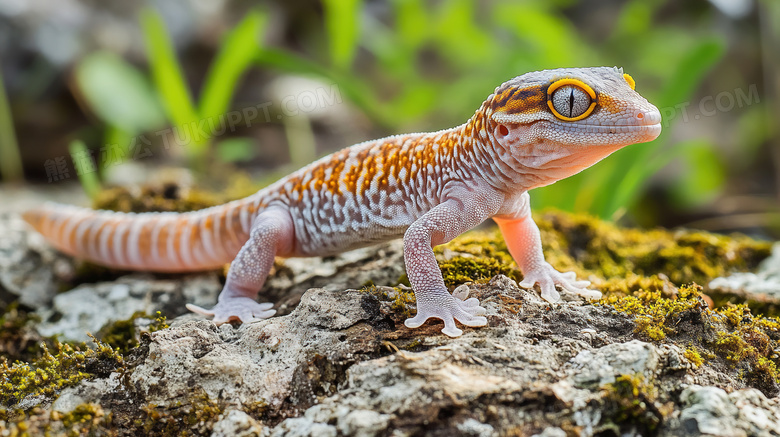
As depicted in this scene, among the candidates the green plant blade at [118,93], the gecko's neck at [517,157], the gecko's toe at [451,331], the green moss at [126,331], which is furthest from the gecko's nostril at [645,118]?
the green plant blade at [118,93]

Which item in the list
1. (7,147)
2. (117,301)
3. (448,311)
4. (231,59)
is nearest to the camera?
(448,311)

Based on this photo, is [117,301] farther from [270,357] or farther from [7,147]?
[7,147]

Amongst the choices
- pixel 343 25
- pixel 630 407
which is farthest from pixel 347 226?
pixel 343 25

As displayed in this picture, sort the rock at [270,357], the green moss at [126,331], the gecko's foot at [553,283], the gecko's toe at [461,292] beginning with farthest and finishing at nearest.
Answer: the green moss at [126,331], the gecko's foot at [553,283], the gecko's toe at [461,292], the rock at [270,357]

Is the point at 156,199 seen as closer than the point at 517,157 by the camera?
No

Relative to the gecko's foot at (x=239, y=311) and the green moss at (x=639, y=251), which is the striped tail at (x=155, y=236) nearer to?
the gecko's foot at (x=239, y=311)
